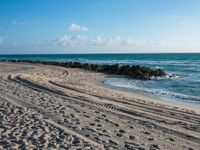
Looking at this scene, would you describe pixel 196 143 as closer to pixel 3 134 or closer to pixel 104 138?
pixel 104 138

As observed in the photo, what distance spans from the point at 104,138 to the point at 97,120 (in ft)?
5.65

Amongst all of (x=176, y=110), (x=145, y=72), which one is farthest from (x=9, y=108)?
(x=145, y=72)

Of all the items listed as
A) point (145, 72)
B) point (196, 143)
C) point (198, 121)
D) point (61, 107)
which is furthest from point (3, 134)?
point (145, 72)

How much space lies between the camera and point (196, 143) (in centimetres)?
694

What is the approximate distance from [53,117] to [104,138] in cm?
237

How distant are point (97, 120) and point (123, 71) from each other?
18990 millimetres

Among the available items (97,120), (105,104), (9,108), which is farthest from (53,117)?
(105,104)

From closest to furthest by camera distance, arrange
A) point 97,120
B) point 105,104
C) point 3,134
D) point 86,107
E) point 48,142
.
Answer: point 48,142 < point 3,134 < point 97,120 < point 86,107 < point 105,104

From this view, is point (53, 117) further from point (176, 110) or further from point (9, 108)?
point (176, 110)

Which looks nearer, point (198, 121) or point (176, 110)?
point (198, 121)

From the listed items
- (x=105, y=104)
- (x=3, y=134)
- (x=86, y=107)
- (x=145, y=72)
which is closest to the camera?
(x=3, y=134)

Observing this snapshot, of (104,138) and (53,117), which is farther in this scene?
(53,117)

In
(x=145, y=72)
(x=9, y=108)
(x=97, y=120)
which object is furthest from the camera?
(x=145, y=72)

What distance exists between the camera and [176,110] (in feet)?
35.7
